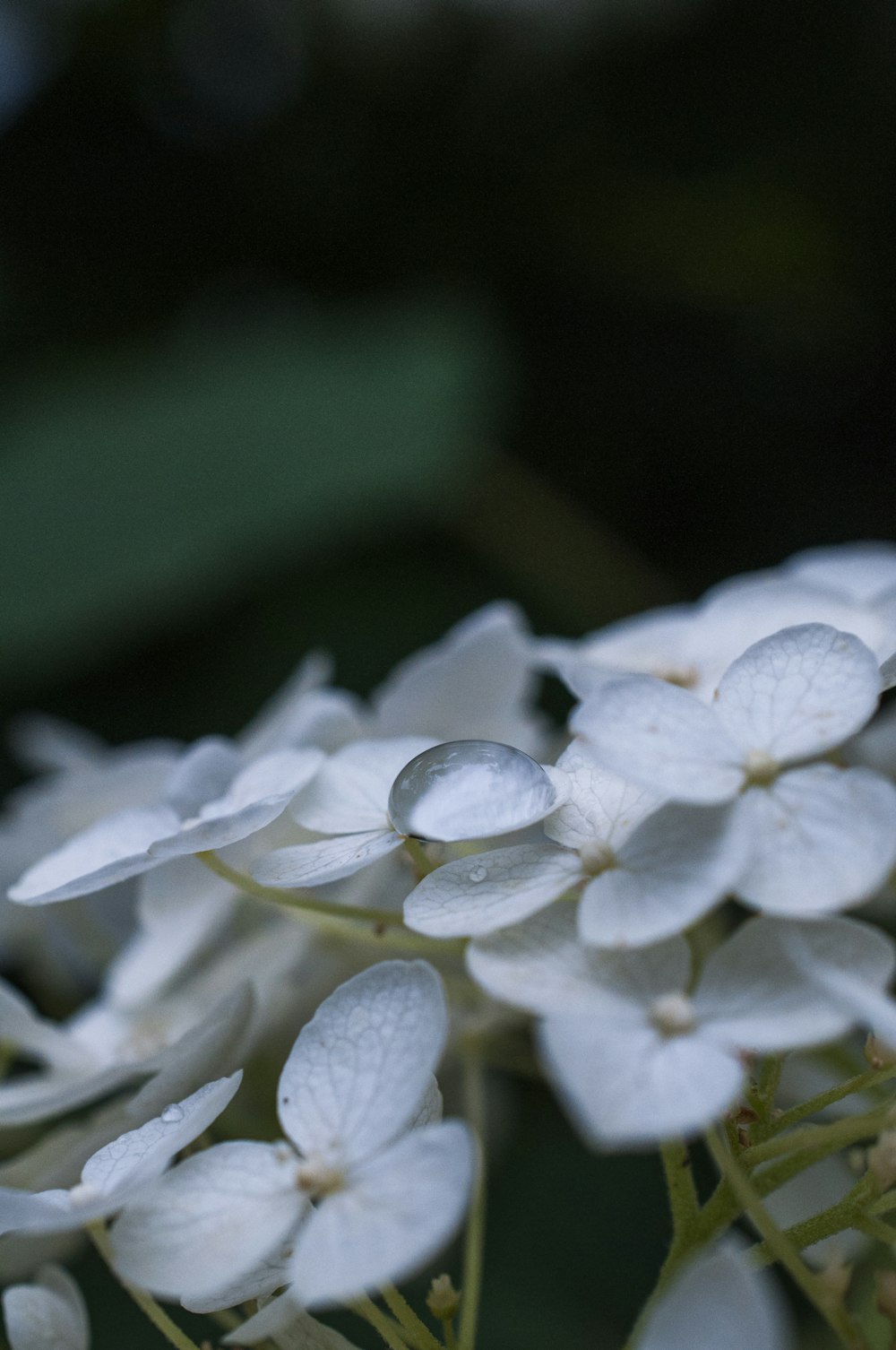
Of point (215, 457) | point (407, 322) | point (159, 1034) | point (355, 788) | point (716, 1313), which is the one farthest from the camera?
point (407, 322)

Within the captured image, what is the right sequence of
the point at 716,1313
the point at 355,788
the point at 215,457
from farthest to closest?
1. the point at 215,457
2. the point at 355,788
3. the point at 716,1313

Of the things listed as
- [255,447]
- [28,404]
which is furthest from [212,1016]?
[28,404]

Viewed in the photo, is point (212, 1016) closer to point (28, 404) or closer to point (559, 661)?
point (559, 661)

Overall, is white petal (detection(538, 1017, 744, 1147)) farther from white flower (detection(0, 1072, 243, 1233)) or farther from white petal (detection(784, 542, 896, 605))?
white petal (detection(784, 542, 896, 605))

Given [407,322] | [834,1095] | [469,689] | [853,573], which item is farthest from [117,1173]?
[407,322]

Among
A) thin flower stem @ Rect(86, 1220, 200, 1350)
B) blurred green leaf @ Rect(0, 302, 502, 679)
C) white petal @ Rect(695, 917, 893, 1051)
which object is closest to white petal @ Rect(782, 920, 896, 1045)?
white petal @ Rect(695, 917, 893, 1051)

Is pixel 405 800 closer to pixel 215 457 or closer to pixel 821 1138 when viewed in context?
pixel 821 1138

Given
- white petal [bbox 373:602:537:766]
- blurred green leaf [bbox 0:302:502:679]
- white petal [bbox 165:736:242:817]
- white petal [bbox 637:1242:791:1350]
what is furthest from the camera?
blurred green leaf [bbox 0:302:502:679]
